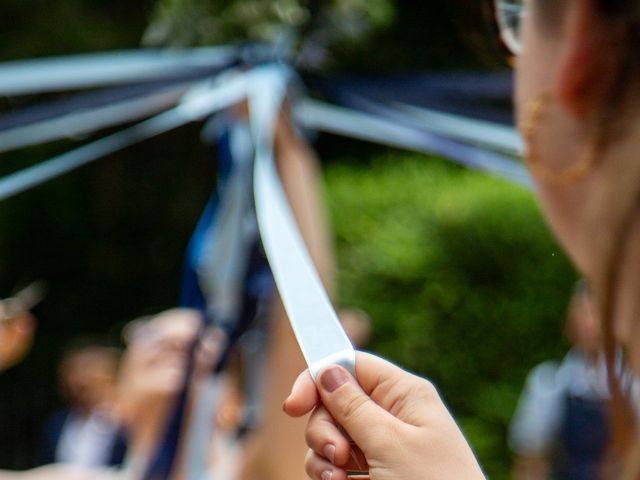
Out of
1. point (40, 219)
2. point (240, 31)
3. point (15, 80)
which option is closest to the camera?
point (15, 80)

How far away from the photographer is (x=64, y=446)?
24.5 feet

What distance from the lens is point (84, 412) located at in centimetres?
783

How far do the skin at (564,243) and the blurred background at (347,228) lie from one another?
314 mm

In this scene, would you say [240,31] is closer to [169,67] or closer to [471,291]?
[169,67]

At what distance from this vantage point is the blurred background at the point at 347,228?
387cm

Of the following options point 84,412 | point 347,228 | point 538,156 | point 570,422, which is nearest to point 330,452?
point 538,156

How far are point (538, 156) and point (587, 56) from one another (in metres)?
0.13

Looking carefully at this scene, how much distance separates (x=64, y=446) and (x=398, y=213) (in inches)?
105

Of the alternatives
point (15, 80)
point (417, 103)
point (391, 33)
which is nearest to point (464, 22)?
point (417, 103)

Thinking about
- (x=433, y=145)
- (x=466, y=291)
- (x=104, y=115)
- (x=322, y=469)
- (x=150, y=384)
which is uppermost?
(x=322, y=469)

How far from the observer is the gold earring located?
107 cm

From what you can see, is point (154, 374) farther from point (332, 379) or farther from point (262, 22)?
point (332, 379)

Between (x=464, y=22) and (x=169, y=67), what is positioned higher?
(x=464, y=22)

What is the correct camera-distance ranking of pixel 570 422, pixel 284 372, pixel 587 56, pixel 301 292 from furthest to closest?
1. pixel 570 422
2. pixel 284 372
3. pixel 301 292
4. pixel 587 56
